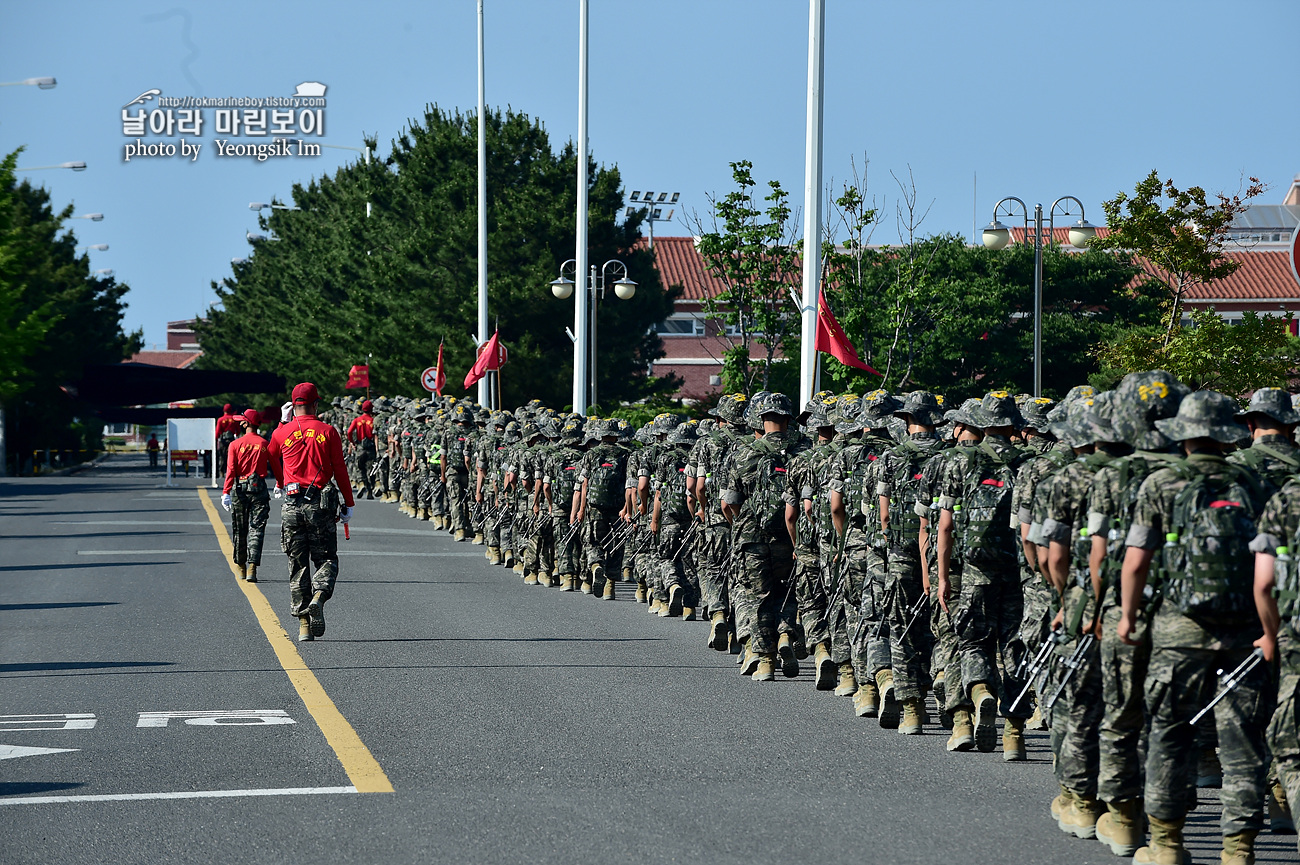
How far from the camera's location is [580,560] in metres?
17.8

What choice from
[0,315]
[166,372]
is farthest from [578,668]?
[166,372]

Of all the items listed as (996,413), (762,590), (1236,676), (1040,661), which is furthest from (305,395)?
(1236,676)

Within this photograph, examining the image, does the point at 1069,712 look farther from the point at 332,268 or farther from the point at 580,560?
the point at 332,268

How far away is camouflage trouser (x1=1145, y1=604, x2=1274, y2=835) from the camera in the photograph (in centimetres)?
615

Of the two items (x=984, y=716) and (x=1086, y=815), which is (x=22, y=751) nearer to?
(x=984, y=716)

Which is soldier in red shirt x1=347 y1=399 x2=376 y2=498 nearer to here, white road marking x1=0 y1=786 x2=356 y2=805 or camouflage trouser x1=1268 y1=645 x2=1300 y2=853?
white road marking x1=0 y1=786 x2=356 y2=805

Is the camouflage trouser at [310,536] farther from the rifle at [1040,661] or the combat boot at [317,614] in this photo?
the rifle at [1040,661]

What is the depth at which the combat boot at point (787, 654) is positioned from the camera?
11.4m

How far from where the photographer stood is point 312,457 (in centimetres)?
1276

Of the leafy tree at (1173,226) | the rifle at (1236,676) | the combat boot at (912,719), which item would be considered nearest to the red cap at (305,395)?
the combat boot at (912,719)

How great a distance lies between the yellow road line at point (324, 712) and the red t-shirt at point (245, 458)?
1.74m

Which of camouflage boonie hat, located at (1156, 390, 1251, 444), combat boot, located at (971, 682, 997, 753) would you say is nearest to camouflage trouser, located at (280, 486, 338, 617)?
combat boot, located at (971, 682, 997, 753)

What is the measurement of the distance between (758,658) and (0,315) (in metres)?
39.8

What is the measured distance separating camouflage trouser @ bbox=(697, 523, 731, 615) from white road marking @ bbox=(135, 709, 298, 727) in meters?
4.09
